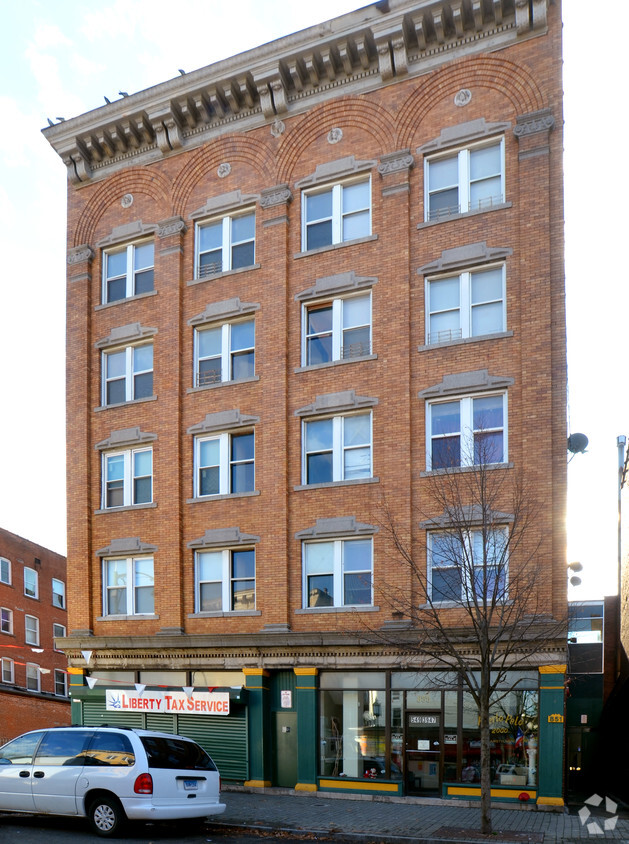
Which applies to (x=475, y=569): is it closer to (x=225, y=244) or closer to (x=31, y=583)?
A: (x=225, y=244)

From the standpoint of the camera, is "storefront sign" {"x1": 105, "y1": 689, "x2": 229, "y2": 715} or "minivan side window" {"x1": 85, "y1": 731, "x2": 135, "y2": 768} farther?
"storefront sign" {"x1": 105, "y1": 689, "x2": 229, "y2": 715}

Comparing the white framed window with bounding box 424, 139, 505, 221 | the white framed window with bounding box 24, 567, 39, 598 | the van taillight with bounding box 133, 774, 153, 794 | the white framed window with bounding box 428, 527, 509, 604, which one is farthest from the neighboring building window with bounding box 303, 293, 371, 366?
the white framed window with bounding box 24, 567, 39, 598

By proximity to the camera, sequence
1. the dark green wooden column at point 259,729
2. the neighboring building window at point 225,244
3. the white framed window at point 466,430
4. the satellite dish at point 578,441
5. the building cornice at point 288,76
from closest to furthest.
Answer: the white framed window at point 466,430, the dark green wooden column at point 259,729, the building cornice at point 288,76, the satellite dish at point 578,441, the neighboring building window at point 225,244

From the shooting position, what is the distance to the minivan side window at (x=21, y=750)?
14430 mm

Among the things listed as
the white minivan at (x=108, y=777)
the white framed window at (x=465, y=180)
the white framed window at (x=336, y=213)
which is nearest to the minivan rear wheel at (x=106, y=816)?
the white minivan at (x=108, y=777)

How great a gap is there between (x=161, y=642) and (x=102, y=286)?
34.3 feet

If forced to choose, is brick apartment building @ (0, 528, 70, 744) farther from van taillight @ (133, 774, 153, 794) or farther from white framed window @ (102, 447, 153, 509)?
van taillight @ (133, 774, 153, 794)

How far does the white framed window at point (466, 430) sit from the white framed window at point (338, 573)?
274 centimetres

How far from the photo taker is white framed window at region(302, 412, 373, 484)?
68.0ft

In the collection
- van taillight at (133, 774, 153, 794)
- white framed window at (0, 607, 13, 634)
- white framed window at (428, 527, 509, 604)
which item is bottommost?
white framed window at (0, 607, 13, 634)

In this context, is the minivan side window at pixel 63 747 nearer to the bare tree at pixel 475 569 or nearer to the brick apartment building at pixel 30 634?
the bare tree at pixel 475 569

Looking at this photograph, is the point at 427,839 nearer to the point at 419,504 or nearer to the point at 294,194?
the point at 419,504

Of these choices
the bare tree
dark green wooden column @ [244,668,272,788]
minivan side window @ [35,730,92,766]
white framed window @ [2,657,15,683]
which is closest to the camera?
minivan side window @ [35,730,92,766]

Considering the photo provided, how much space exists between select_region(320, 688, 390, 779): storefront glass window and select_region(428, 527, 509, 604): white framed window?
2.88m
